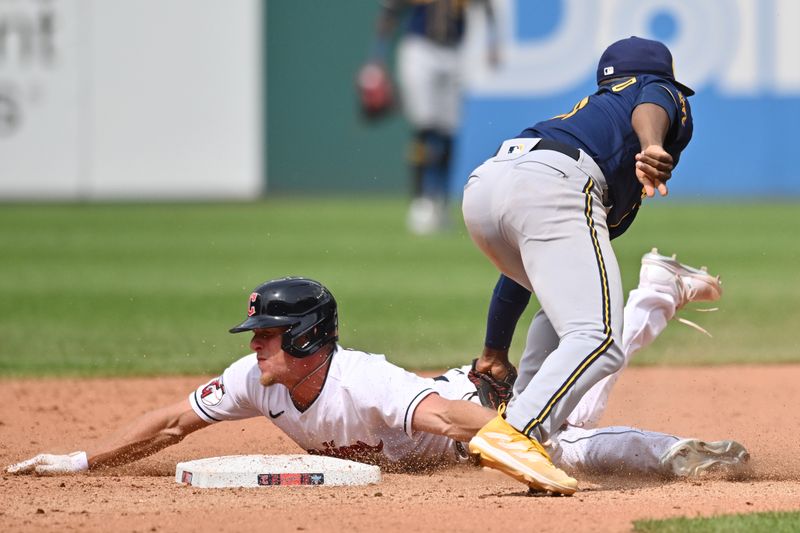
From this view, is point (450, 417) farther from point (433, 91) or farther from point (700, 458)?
point (433, 91)

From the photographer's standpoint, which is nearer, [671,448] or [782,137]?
[671,448]

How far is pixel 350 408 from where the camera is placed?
4.26 m

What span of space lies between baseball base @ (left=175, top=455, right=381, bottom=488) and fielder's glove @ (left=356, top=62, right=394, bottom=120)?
12.4 metres

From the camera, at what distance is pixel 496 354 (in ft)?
15.2

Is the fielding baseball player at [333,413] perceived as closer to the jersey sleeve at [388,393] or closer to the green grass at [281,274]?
the jersey sleeve at [388,393]

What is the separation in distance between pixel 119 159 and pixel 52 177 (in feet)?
2.72

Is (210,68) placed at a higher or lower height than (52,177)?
higher

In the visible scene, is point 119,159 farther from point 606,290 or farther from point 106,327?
point 606,290

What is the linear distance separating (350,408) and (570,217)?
0.99 meters

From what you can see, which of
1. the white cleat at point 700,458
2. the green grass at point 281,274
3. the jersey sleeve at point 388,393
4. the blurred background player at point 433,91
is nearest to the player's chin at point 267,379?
the jersey sleeve at point 388,393

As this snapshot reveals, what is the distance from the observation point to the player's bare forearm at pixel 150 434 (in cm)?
440

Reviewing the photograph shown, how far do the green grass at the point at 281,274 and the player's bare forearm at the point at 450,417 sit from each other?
2.92m

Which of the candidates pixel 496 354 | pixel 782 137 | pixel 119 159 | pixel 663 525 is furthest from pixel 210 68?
pixel 663 525

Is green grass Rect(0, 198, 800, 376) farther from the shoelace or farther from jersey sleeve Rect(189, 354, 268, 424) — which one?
the shoelace
